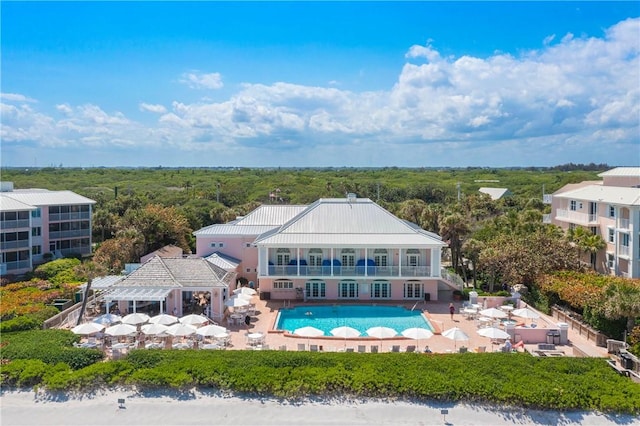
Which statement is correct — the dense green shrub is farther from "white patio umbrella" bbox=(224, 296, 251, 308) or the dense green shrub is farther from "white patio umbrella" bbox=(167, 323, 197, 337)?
"white patio umbrella" bbox=(224, 296, 251, 308)

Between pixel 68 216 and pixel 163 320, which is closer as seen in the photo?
pixel 163 320

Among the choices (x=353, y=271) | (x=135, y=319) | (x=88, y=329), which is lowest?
(x=88, y=329)

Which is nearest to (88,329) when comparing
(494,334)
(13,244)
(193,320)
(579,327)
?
(193,320)

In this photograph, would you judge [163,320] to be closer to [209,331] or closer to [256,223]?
[209,331]

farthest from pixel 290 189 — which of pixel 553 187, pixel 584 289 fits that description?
pixel 584 289

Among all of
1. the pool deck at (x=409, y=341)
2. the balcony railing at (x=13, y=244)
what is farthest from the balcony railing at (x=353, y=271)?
the balcony railing at (x=13, y=244)

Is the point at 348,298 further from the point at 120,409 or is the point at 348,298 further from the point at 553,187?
the point at 553,187
